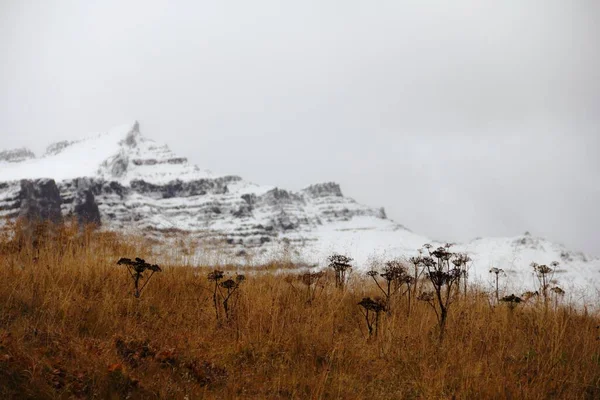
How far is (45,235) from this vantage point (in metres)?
9.82

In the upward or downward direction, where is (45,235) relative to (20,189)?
downward

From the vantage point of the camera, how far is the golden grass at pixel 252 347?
12.5 ft

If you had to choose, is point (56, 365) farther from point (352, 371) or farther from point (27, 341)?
point (352, 371)

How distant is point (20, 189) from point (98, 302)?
400 feet

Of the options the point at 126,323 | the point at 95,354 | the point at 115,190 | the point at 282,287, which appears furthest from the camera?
the point at 115,190

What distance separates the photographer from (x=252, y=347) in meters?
5.02

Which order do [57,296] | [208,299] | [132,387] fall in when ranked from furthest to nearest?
[208,299]
[57,296]
[132,387]

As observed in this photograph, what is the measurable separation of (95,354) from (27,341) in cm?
83

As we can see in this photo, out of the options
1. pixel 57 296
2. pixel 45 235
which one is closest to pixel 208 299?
pixel 57 296

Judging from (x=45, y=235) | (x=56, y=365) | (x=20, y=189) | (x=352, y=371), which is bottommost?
(x=352, y=371)

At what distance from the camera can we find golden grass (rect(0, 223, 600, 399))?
3.80 meters

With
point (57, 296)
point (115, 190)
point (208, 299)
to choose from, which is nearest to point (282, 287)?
point (208, 299)

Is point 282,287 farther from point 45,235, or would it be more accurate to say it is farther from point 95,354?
point 45,235

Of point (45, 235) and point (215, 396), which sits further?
point (45, 235)
